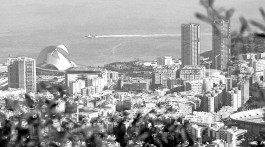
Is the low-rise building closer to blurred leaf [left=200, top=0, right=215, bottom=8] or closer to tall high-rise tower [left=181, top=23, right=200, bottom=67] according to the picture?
tall high-rise tower [left=181, top=23, right=200, bottom=67]

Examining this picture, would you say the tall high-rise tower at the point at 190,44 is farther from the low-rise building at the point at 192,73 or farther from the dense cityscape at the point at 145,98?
the low-rise building at the point at 192,73

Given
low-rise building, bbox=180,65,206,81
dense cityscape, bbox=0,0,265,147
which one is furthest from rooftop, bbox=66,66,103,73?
low-rise building, bbox=180,65,206,81

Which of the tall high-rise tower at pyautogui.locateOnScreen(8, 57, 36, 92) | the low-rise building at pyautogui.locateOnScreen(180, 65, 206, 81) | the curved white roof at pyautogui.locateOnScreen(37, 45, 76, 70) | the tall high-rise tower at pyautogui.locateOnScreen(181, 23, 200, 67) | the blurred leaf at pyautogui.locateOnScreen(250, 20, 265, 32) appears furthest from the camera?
the curved white roof at pyautogui.locateOnScreen(37, 45, 76, 70)

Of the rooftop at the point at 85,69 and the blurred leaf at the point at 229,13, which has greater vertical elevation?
the rooftop at the point at 85,69

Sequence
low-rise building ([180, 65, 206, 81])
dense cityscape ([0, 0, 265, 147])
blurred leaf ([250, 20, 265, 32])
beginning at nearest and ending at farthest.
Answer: blurred leaf ([250, 20, 265, 32]), dense cityscape ([0, 0, 265, 147]), low-rise building ([180, 65, 206, 81])

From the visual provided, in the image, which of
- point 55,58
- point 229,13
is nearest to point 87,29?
point 55,58

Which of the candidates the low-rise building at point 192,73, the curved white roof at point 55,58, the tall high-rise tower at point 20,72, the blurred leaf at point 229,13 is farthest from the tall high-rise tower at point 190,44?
the blurred leaf at point 229,13
